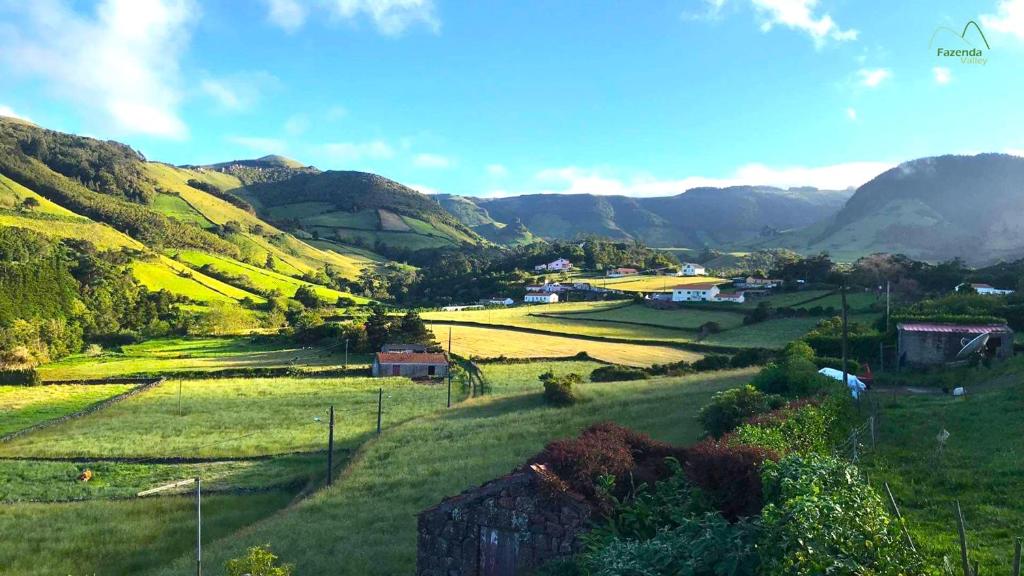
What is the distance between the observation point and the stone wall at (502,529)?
9156mm

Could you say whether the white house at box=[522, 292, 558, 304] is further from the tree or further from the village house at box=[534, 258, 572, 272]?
the tree

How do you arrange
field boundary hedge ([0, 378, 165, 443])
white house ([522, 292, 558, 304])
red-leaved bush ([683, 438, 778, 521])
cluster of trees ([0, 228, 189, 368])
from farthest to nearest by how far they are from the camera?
white house ([522, 292, 558, 304]) < cluster of trees ([0, 228, 189, 368]) < field boundary hedge ([0, 378, 165, 443]) < red-leaved bush ([683, 438, 778, 521])

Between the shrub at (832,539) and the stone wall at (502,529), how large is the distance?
3477 mm

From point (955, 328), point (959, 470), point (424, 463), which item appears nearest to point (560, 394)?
point (424, 463)

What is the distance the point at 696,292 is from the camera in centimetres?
8431

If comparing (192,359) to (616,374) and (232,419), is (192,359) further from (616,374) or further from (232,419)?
(616,374)

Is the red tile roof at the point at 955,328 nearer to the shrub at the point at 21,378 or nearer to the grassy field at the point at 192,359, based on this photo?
the grassy field at the point at 192,359

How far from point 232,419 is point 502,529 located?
32.6 metres

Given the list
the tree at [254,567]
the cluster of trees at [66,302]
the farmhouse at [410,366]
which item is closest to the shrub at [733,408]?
the tree at [254,567]

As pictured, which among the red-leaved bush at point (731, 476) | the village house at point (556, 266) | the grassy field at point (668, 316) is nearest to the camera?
the red-leaved bush at point (731, 476)

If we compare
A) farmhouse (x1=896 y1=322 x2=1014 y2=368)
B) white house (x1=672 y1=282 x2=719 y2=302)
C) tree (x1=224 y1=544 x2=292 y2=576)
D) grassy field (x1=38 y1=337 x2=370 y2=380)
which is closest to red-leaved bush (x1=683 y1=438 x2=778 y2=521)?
tree (x1=224 y1=544 x2=292 y2=576)

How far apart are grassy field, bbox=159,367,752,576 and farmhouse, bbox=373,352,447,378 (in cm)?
1607

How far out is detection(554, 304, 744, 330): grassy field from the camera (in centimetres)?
6544

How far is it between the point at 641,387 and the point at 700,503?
89.7ft
